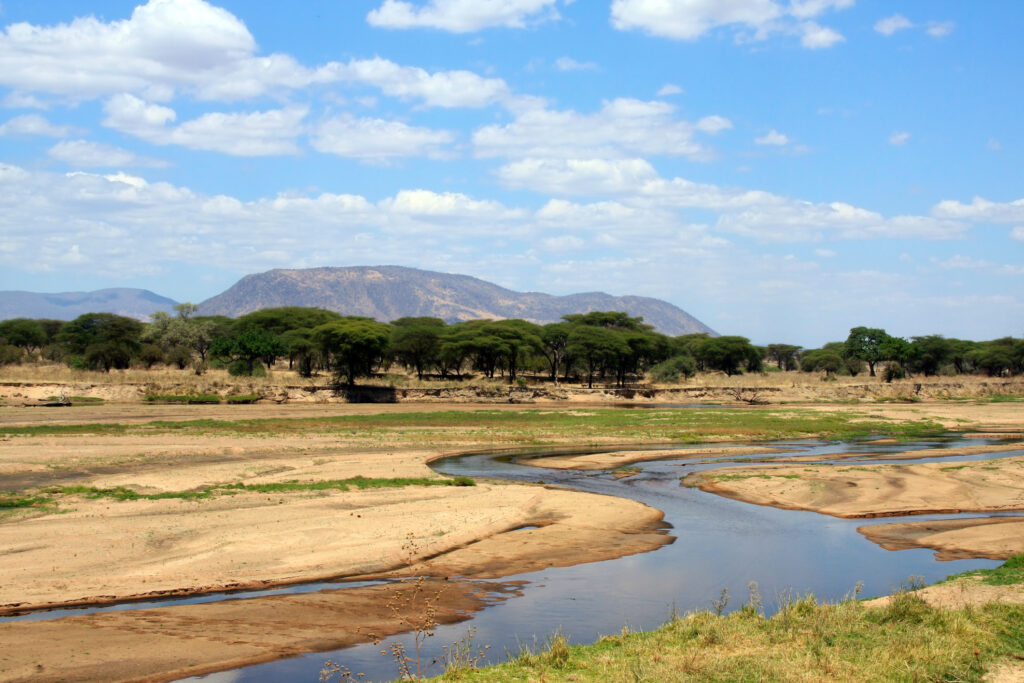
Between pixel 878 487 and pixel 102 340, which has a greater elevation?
pixel 102 340

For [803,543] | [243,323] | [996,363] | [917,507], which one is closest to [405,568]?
[803,543]

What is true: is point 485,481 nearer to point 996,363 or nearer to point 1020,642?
point 1020,642

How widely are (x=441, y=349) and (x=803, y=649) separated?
8043 centimetres

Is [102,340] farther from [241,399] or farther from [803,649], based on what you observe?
[803,649]

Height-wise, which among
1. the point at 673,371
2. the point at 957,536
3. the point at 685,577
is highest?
the point at 673,371

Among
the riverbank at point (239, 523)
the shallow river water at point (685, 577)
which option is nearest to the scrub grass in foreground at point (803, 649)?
the shallow river water at point (685, 577)

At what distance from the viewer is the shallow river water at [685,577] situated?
12875mm

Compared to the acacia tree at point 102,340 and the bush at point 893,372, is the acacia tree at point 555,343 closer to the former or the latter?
the bush at point 893,372

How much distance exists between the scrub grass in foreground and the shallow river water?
174 cm

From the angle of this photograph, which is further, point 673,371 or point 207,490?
point 673,371

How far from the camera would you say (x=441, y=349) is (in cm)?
9012

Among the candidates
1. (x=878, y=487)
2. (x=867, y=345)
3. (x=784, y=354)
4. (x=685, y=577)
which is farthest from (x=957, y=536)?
(x=784, y=354)

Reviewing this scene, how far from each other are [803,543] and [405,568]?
35.9 ft

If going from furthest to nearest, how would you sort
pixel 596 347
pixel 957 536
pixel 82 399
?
pixel 596 347 < pixel 82 399 < pixel 957 536
